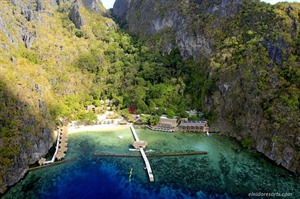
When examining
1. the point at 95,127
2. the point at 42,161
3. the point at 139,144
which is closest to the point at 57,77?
the point at 95,127

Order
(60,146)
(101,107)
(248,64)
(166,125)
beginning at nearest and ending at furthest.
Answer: (60,146), (248,64), (166,125), (101,107)

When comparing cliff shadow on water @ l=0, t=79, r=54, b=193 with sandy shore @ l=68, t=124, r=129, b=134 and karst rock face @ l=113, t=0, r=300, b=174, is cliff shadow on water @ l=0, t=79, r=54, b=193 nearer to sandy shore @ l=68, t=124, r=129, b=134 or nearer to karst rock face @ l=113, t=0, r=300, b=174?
sandy shore @ l=68, t=124, r=129, b=134

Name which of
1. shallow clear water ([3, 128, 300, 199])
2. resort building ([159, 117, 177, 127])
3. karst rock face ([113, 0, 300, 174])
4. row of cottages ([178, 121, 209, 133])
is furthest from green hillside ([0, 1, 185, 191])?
karst rock face ([113, 0, 300, 174])

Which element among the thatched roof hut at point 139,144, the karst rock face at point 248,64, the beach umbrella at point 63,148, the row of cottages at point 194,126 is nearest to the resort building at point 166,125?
the row of cottages at point 194,126

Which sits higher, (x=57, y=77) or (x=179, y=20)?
(x=179, y=20)

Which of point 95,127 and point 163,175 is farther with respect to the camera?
point 95,127

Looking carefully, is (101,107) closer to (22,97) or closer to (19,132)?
(22,97)

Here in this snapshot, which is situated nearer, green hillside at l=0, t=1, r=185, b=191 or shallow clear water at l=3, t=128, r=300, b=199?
shallow clear water at l=3, t=128, r=300, b=199

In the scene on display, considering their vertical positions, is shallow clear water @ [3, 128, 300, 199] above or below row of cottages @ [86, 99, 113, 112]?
below
